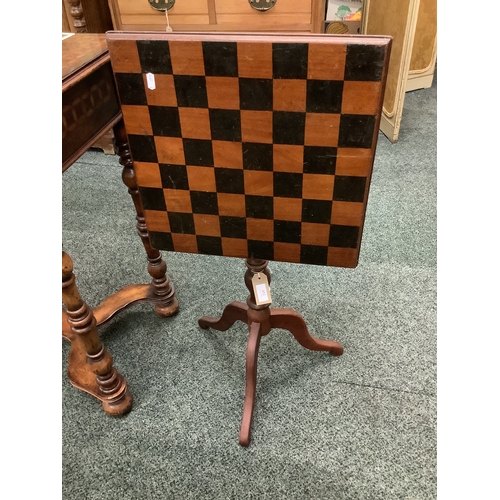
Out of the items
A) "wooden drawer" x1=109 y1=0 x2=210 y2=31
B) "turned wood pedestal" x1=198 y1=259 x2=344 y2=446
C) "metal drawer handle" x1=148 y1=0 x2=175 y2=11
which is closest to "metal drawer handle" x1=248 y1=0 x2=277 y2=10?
"wooden drawer" x1=109 y1=0 x2=210 y2=31

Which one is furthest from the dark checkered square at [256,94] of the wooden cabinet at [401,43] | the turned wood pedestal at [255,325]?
the wooden cabinet at [401,43]

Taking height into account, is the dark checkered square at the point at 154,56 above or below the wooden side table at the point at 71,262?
above

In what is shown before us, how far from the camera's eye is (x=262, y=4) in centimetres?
172

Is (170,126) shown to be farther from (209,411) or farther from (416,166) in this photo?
(416,166)

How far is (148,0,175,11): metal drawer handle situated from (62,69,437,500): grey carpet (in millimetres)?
933


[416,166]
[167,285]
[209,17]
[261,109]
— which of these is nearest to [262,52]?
[261,109]

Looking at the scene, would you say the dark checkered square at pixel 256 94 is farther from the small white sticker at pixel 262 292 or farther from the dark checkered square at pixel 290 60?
the small white sticker at pixel 262 292

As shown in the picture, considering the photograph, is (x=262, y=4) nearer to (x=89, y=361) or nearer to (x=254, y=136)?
(x=254, y=136)

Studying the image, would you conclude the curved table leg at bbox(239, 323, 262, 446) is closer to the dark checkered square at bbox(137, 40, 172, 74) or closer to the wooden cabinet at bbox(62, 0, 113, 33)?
the dark checkered square at bbox(137, 40, 172, 74)

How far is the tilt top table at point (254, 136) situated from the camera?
70cm

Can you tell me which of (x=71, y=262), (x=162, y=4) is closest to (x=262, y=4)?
(x=162, y=4)

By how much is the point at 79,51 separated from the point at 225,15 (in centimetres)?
102

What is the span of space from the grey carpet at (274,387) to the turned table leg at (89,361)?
54 mm

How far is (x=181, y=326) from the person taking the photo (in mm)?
1466
